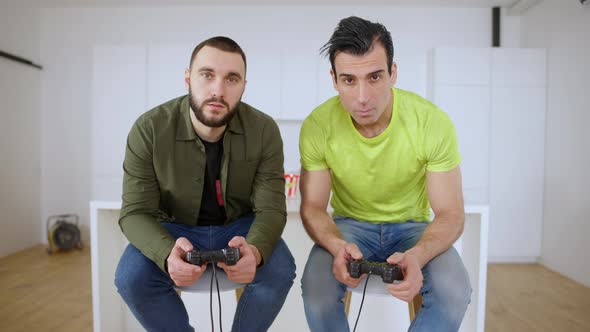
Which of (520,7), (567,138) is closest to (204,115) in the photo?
(567,138)

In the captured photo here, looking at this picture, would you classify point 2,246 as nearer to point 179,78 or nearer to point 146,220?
point 179,78

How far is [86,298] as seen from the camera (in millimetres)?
2787

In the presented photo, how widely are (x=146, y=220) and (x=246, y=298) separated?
15.8 inches

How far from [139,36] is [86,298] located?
307 cm

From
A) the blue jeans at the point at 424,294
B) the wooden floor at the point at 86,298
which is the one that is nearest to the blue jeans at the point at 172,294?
the blue jeans at the point at 424,294

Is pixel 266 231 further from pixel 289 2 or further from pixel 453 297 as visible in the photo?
pixel 289 2

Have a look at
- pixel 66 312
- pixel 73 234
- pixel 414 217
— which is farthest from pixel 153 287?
pixel 73 234

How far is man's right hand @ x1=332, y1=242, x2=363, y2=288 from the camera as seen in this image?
4.12 feet

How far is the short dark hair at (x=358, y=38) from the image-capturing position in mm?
1388

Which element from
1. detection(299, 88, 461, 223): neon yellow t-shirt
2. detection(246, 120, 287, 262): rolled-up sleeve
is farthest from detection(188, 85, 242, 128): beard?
detection(299, 88, 461, 223): neon yellow t-shirt

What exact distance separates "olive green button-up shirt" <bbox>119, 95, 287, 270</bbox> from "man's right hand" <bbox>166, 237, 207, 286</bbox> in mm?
146

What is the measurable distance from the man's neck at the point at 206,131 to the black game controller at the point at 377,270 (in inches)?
25.6

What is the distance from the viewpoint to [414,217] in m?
1.58

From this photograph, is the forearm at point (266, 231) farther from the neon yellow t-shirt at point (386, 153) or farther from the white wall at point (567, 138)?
the white wall at point (567, 138)
